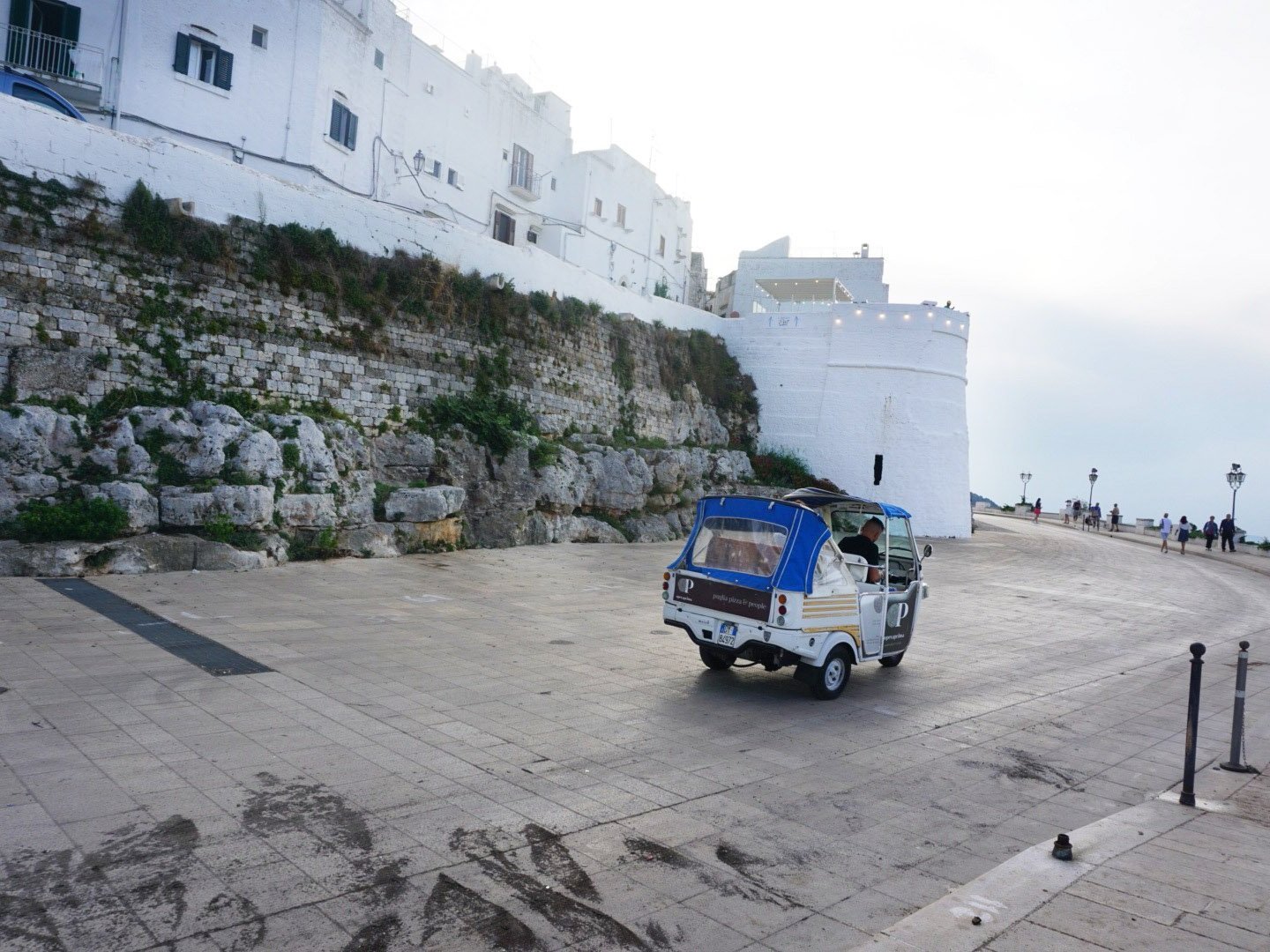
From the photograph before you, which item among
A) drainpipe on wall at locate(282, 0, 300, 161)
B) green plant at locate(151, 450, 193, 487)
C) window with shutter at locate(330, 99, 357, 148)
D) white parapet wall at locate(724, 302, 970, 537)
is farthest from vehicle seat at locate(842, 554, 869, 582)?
white parapet wall at locate(724, 302, 970, 537)

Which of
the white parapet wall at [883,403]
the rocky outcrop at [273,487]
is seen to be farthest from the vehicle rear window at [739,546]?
the white parapet wall at [883,403]

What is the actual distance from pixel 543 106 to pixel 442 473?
2453 centimetres

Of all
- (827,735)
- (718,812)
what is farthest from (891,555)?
(718,812)

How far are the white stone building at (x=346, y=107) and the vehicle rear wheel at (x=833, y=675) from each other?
74.9 feet

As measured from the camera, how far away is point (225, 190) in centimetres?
1783

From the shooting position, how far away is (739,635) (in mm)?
8820

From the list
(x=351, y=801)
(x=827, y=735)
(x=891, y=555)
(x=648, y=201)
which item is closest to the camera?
(x=351, y=801)

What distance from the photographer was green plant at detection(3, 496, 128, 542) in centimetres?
1256

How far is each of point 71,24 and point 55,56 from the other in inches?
39.4

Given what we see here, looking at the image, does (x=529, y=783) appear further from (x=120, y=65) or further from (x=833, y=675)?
(x=120, y=65)

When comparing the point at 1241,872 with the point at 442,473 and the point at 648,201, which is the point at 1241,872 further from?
the point at 648,201

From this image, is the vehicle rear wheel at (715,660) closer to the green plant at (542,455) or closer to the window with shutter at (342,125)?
the green plant at (542,455)

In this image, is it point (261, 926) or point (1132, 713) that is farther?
point (1132, 713)

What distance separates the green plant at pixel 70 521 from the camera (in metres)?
12.6
